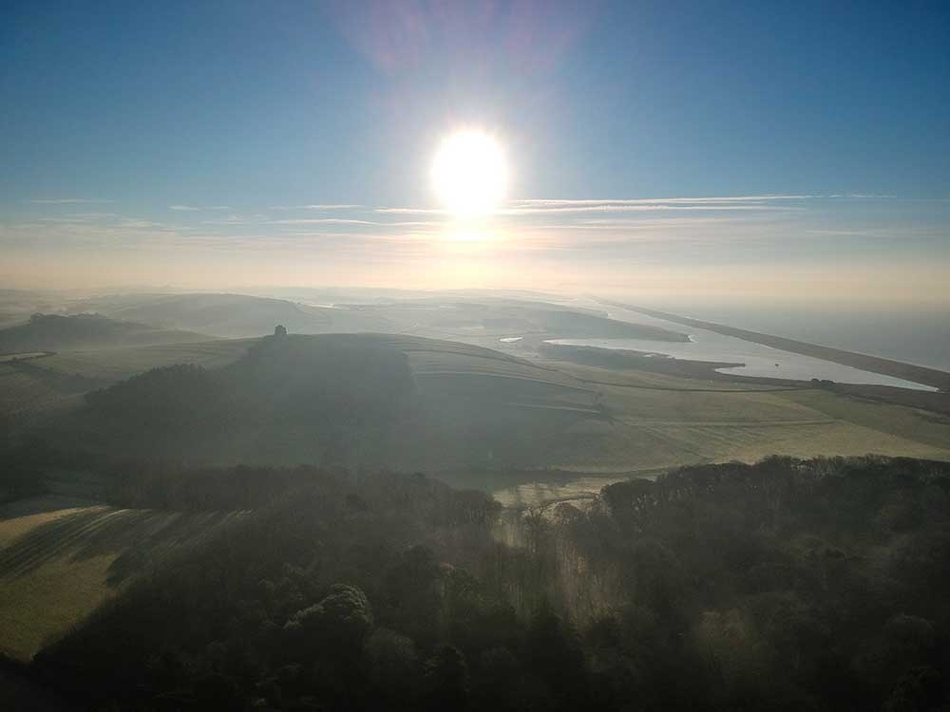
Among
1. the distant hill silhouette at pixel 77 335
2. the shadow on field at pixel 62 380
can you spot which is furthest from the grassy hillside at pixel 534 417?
the distant hill silhouette at pixel 77 335

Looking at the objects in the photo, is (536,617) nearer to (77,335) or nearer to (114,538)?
(114,538)

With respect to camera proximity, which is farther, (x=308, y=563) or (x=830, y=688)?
(x=308, y=563)

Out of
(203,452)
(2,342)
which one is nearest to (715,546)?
(203,452)

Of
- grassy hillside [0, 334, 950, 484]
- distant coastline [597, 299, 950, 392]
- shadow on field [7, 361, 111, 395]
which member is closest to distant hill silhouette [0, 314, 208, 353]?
grassy hillside [0, 334, 950, 484]

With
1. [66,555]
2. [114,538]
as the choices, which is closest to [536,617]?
Result: [114,538]

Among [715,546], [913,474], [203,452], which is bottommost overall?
[203,452]

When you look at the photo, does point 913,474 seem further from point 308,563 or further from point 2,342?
point 2,342
